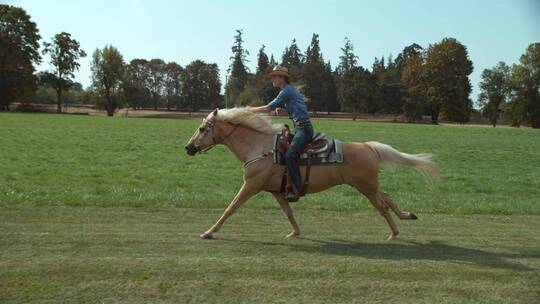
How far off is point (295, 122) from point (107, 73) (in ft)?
375

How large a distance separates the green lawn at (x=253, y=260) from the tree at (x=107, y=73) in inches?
4274

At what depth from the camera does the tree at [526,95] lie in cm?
8688

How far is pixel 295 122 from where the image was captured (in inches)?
371

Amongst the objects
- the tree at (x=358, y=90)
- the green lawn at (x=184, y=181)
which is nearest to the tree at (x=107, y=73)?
the tree at (x=358, y=90)

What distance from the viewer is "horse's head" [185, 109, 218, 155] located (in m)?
9.75

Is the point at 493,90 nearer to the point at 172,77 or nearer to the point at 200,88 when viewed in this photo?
the point at 200,88

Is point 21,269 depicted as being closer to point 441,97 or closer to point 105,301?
point 105,301

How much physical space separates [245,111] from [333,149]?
1736 millimetres

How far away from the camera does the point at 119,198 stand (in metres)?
13.0

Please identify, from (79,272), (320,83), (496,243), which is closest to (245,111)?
(79,272)

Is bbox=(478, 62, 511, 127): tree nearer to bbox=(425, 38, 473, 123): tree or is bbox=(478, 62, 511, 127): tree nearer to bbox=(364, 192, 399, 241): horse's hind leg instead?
bbox=(425, 38, 473, 123): tree

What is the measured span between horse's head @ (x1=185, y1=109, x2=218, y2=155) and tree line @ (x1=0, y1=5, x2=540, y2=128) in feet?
203

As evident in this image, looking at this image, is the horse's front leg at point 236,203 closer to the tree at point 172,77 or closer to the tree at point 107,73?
the tree at point 107,73

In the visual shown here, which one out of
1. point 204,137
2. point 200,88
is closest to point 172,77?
point 200,88
